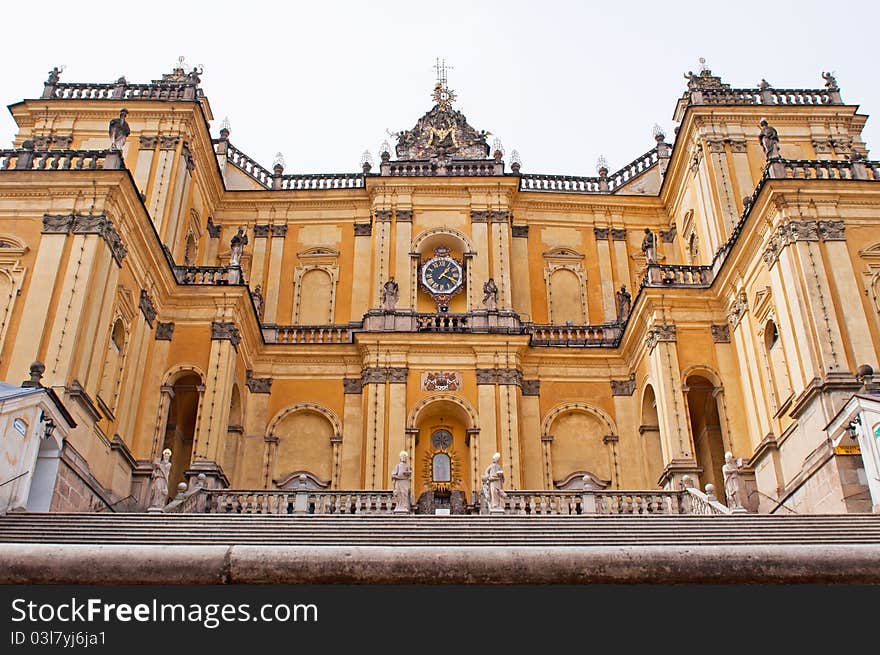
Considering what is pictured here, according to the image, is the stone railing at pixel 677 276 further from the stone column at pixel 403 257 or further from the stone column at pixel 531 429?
the stone column at pixel 403 257

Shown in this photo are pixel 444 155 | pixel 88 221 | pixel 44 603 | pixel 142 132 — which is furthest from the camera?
pixel 444 155

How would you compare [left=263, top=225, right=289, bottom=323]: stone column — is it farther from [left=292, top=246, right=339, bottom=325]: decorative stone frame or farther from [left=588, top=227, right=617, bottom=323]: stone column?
[left=588, top=227, right=617, bottom=323]: stone column

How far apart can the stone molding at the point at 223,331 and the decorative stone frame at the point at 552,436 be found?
31.4ft

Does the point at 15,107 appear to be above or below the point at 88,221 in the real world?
above

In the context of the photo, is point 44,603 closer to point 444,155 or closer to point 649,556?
point 649,556

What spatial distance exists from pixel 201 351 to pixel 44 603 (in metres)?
17.7

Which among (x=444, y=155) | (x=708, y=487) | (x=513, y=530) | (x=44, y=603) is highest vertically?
(x=444, y=155)

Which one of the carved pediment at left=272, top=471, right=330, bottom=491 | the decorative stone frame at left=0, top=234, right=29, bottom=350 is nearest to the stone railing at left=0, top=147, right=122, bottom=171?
the decorative stone frame at left=0, top=234, right=29, bottom=350

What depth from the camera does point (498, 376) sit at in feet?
93.9

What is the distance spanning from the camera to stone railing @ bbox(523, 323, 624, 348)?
29.9 meters

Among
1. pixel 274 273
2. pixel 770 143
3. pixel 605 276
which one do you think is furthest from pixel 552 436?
pixel 274 273

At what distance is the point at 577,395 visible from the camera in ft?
96.3

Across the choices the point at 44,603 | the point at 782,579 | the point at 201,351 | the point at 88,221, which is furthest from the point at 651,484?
the point at 44,603

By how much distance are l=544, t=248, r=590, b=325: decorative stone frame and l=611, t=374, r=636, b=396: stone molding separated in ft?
11.7
